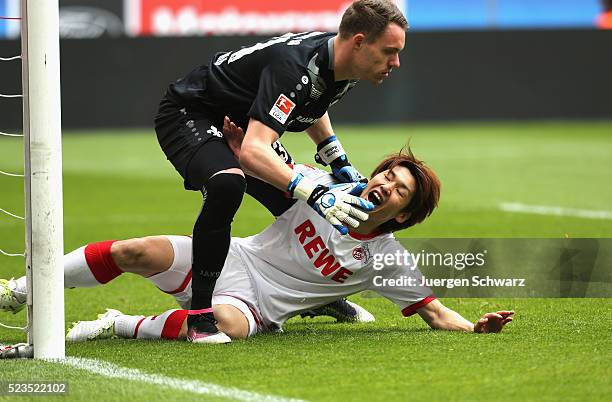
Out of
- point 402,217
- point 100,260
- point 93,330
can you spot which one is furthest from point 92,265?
point 402,217

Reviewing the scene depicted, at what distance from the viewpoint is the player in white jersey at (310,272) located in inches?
222

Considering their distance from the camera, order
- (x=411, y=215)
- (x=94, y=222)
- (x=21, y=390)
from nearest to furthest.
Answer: (x=21, y=390)
(x=411, y=215)
(x=94, y=222)

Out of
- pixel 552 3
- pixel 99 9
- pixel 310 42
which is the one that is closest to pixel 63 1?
pixel 99 9

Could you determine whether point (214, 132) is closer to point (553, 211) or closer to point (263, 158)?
point (263, 158)

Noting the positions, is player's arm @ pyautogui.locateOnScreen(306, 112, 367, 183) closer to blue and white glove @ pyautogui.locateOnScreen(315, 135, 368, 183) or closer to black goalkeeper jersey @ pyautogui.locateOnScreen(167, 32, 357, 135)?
blue and white glove @ pyautogui.locateOnScreen(315, 135, 368, 183)

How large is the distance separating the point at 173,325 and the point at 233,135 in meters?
0.98

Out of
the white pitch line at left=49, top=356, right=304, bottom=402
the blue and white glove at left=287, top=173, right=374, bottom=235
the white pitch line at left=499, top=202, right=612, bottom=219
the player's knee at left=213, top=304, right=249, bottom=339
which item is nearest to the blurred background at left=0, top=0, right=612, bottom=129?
the white pitch line at left=499, top=202, right=612, bottom=219

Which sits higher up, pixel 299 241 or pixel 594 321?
pixel 299 241

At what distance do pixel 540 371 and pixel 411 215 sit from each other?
4.00ft

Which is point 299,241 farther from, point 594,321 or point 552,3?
point 552,3

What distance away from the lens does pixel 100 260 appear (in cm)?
572

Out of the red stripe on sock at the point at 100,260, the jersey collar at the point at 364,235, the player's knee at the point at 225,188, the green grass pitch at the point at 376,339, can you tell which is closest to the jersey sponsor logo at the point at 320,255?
the jersey collar at the point at 364,235

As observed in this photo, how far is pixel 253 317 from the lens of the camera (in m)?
5.79

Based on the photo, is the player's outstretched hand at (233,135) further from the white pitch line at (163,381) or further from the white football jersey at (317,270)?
the white pitch line at (163,381)
